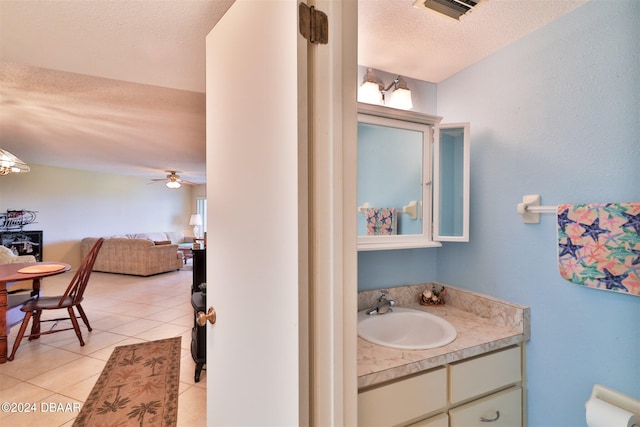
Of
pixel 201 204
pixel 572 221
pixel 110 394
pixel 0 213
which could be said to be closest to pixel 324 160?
pixel 572 221

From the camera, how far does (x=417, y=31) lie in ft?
4.23

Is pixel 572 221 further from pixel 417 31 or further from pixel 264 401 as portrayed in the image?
pixel 264 401

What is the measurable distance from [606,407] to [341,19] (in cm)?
151

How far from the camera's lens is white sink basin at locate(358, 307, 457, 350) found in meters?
1.37

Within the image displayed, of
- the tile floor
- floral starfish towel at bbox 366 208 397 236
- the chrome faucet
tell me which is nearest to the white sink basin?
the chrome faucet

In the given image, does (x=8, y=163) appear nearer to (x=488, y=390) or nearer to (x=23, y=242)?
(x=23, y=242)

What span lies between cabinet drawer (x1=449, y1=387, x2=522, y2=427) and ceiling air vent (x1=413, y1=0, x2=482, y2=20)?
157cm

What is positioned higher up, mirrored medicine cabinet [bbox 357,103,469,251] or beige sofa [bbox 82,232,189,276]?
mirrored medicine cabinet [bbox 357,103,469,251]

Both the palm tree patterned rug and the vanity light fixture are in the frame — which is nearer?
the vanity light fixture

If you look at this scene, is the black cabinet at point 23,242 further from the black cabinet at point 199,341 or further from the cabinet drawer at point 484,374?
the cabinet drawer at point 484,374

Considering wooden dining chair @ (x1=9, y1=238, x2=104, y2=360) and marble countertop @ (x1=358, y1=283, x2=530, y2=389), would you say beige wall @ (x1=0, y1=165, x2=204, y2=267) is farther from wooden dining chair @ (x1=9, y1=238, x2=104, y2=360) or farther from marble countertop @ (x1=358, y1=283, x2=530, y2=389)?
marble countertop @ (x1=358, y1=283, x2=530, y2=389)

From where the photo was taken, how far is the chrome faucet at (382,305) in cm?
146

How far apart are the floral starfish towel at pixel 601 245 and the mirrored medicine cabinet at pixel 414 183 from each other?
43 cm

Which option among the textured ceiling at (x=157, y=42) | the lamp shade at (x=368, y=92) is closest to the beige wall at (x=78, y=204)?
the textured ceiling at (x=157, y=42)
